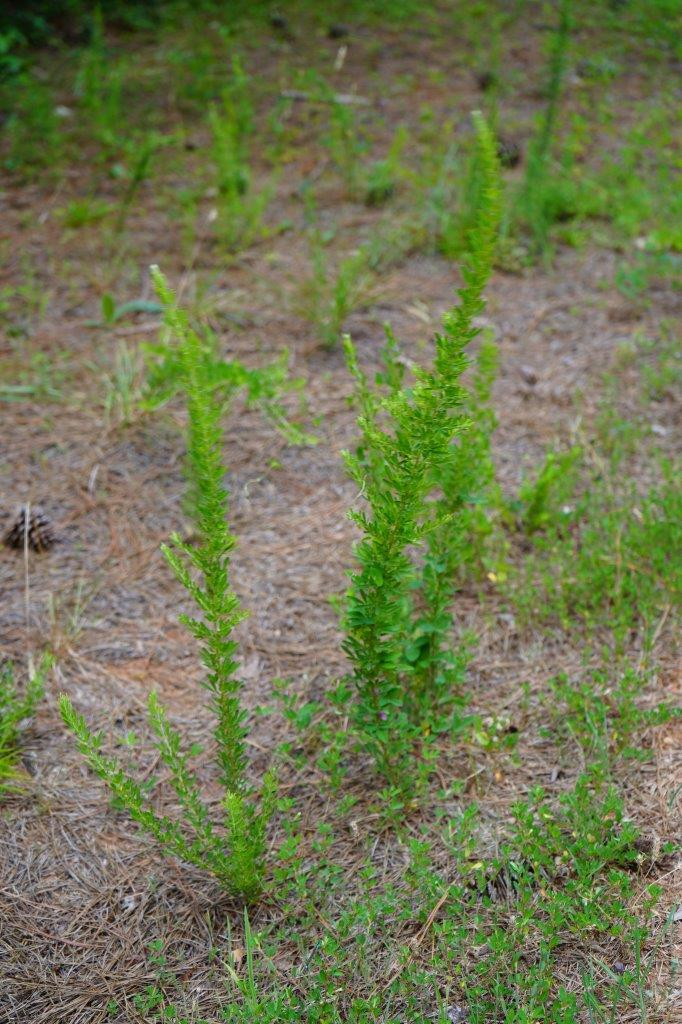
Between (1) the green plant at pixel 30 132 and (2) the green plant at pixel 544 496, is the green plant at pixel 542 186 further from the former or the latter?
(1) the green plant at pixel 30 132

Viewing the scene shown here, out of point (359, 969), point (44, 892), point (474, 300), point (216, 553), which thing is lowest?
point (44, 892)

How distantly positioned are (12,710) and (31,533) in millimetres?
737

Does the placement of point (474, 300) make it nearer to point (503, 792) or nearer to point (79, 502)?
point (503, 792)

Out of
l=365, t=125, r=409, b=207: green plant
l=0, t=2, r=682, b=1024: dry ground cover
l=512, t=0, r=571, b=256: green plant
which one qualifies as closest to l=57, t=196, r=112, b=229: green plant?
l=0, t=2, r=682, b=1024: dry ground cover

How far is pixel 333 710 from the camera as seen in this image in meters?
2.25

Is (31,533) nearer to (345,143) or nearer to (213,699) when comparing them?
(213,699)

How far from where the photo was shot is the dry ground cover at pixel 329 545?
1744 millimetres

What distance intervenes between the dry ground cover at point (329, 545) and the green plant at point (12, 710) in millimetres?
43

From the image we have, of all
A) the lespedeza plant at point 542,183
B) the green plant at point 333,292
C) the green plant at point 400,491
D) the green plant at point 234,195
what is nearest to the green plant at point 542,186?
the lespedeza plant at point 542,183

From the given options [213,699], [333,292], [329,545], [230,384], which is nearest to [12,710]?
[213,699]

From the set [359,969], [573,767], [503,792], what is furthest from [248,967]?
[573,767]

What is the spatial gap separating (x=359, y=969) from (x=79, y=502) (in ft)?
5.84

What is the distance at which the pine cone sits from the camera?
8.93 ft

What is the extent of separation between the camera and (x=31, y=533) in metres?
2.73
